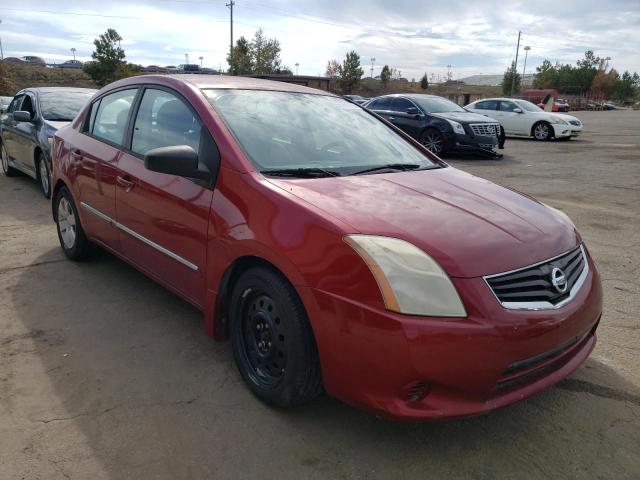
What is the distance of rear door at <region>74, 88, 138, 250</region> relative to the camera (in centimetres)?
378

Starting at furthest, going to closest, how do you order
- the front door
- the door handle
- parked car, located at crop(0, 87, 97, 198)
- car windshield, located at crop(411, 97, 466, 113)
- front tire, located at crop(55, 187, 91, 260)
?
1. car windshield, located at crop(411, 97, 466, 113)
2. parked car, located at crop(0, 87, 97, 198)
3. front tire, located at crop(55, 187, 91, 260)
4. the door handle
5. the front door

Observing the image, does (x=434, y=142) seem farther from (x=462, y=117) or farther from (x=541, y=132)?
(x=541, y=132)

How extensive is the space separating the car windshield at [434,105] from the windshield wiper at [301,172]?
10689 millimetres

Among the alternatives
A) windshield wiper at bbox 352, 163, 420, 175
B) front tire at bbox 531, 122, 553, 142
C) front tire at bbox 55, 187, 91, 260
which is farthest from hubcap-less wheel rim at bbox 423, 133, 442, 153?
windshield wiper at bbox 352, 163, 420, 175

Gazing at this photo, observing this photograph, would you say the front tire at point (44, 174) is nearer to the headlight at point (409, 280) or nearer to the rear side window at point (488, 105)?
the headlight at point (409, 280)

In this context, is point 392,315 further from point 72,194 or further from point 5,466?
point 72,194

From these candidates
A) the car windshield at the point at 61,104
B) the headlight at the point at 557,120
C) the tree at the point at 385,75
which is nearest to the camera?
the car windshield at the point at 61,104

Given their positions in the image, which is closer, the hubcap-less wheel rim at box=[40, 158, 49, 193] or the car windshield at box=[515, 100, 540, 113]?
the hubcap-less wheel rim at box=[40, 158, 49, 193]

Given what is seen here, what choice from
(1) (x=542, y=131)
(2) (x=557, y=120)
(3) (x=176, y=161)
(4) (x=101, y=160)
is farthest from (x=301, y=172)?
(1) (x=542, y=131)

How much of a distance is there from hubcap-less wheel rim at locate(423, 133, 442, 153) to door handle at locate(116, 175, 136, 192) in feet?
32.5

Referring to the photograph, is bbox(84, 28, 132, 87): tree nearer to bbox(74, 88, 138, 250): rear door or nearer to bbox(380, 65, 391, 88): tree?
bbox(380, 65, 391, 88): tree

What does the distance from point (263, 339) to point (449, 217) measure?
1087mm

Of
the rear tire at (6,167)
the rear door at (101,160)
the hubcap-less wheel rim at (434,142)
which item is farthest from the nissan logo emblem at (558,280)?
the hubcap-less wheel rim at (434,142)

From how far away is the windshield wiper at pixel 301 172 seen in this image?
8.95 ft
